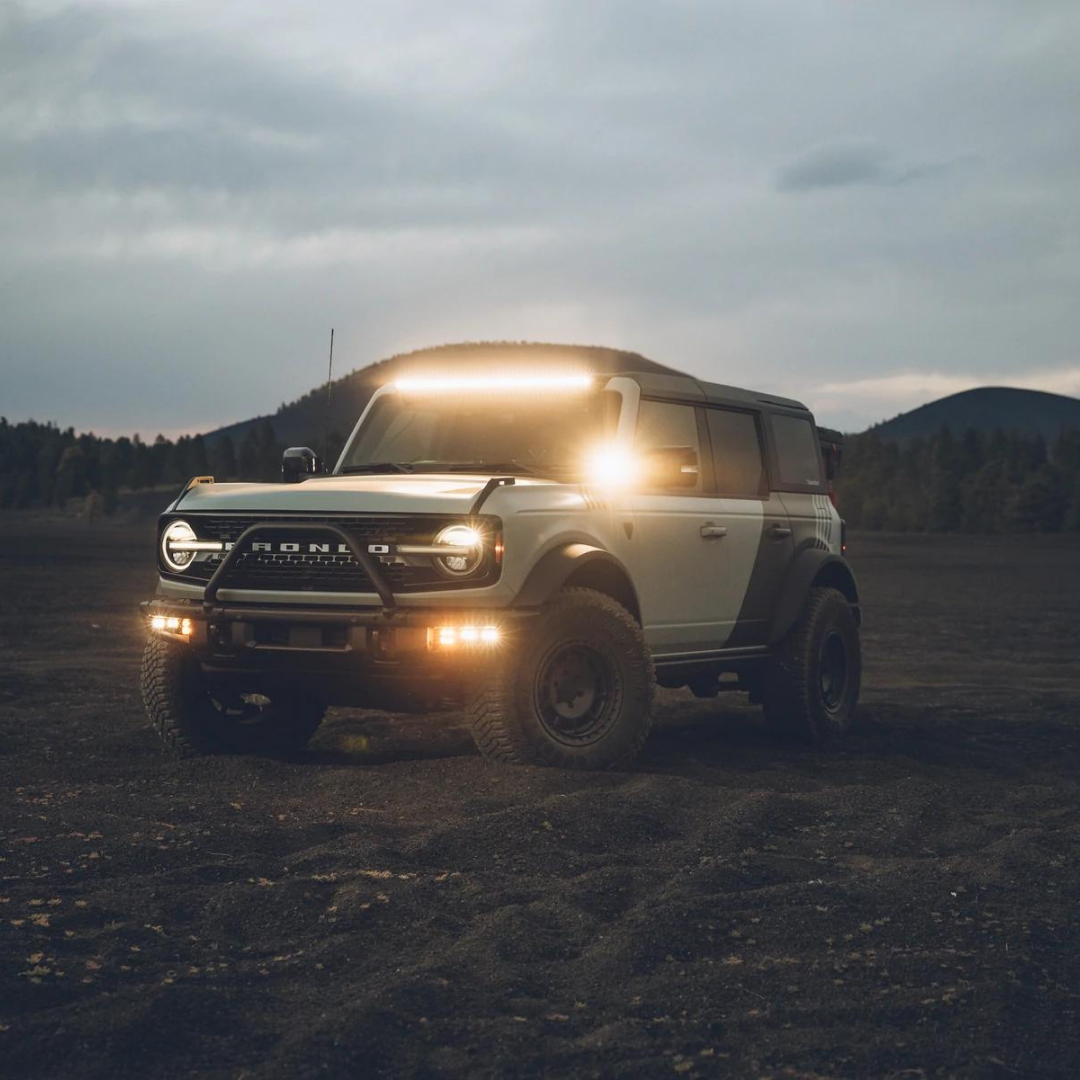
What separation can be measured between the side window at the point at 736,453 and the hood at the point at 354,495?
1.87 metres

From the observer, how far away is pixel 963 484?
450ft

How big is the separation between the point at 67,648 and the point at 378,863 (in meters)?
10.9

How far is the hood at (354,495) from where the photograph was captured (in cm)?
708

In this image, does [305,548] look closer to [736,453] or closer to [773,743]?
[736,453]

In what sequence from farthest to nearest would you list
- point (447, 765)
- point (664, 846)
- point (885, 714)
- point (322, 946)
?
1. point (885, 714)
2. point (447, 765)
3. point (664, 846)
4. point (322, 946)

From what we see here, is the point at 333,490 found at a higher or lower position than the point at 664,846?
higher

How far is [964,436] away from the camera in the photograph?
16100 cm

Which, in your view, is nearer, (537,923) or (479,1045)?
(479,1045)

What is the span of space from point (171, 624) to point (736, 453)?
3.73 m

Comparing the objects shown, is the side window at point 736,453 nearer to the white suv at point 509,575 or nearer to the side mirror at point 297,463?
the white suv at point 509,575

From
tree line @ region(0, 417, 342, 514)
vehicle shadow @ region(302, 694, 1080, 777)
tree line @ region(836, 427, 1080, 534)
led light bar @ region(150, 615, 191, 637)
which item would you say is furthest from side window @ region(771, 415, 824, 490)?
tree line @ region(0, 417, 342, 514)

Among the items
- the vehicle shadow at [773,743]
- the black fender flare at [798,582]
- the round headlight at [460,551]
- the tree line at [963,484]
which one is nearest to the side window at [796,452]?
the black fender flare at [798,582]

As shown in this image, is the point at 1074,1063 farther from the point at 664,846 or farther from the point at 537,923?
the point at 664,846

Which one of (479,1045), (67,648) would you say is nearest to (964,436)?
(67,648)
